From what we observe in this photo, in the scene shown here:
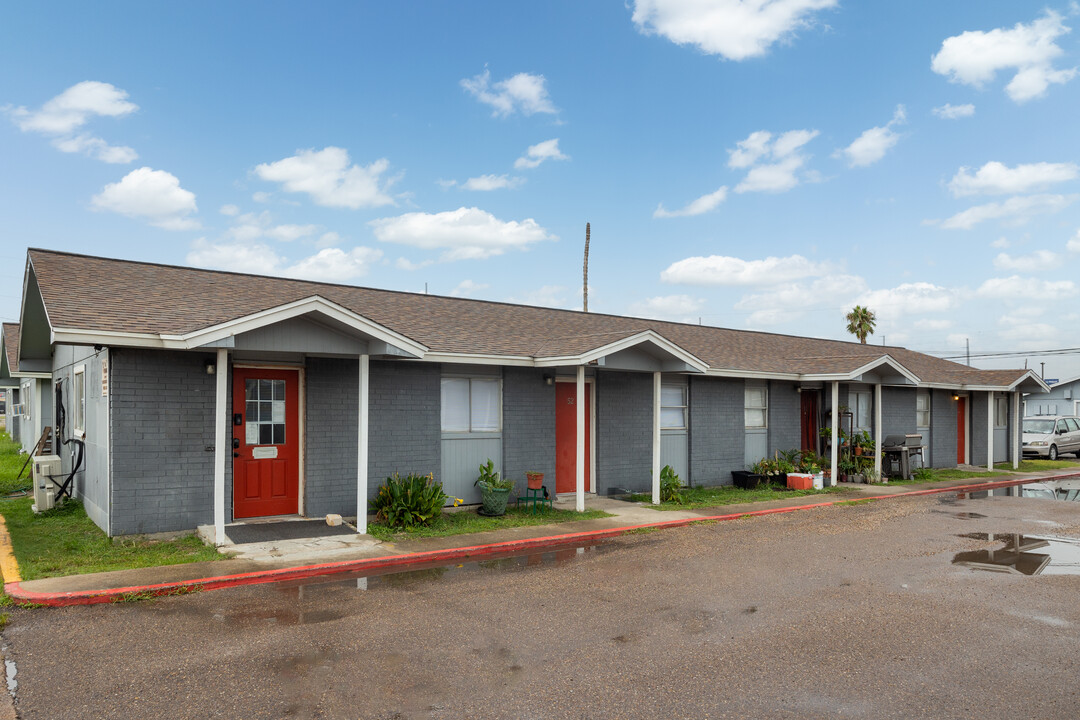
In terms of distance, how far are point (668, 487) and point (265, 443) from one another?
7829 mm

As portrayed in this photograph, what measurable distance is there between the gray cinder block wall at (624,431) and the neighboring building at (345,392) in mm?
36

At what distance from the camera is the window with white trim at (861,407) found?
20203 millimetres

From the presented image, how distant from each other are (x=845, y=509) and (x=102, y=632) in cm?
1301

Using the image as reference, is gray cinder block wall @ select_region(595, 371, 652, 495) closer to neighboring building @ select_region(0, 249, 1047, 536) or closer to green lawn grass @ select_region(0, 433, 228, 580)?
neighboring building @ select_region(0, 249, 1047, 536)

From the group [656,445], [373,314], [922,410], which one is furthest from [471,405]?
[922,410]

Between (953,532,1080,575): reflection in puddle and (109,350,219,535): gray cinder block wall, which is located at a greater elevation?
(109,350,219,535): gray cinder block wall

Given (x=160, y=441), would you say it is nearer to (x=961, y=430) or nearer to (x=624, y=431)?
(x=624, y=431)

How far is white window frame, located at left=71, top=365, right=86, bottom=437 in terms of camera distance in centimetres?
1170

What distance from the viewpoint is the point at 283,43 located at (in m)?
19.2

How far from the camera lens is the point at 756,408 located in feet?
59.1

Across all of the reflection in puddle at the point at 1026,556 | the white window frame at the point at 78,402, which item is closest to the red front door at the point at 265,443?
the white window frame at the point at 78,402

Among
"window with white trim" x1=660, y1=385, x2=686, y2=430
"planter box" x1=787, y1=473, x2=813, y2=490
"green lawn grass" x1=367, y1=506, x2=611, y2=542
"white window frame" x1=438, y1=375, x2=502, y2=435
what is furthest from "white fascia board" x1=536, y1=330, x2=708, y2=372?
"planter box" x1=787, y1=473, x2=813, y2=490

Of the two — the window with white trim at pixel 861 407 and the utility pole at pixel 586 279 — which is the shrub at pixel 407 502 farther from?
the utility pole at pixel 586 279

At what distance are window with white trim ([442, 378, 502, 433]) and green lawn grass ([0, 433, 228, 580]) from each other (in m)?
4.61
